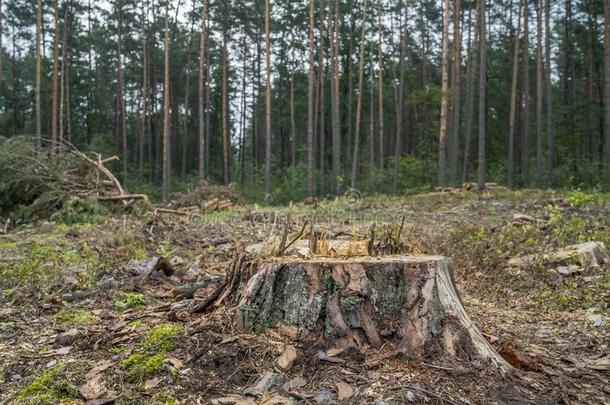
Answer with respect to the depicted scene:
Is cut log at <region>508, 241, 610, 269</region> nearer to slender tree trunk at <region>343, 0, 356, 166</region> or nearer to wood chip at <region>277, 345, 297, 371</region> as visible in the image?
wood chip at <region>277, 345, 297, 371</region>

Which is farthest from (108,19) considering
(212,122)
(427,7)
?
(427,7)

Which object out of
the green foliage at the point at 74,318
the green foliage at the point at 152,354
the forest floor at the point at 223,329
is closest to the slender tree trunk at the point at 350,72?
the forest floor at the point at 223,329

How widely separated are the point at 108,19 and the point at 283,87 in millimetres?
11942

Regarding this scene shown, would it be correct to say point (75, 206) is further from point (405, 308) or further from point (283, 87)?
point (283, 87)

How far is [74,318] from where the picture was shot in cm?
392

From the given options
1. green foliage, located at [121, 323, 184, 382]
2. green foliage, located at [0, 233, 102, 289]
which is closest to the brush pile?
green foliage, located at [0, 233, 102, 289]

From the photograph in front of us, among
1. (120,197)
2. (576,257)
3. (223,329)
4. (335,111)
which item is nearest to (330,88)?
(335,111)

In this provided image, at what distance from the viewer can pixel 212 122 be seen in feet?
121

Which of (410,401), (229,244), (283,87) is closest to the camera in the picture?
(410,401)

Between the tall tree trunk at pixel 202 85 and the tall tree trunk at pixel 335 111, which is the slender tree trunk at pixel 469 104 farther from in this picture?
the tall tree trunk at pixel 202 85

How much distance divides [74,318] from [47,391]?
1472 mm

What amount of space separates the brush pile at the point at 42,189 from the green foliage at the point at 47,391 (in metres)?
7.61

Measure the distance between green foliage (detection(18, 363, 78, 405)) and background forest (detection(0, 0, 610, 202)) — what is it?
15809 mm

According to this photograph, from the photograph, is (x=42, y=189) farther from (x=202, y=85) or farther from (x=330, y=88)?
(x=330, y=88)
